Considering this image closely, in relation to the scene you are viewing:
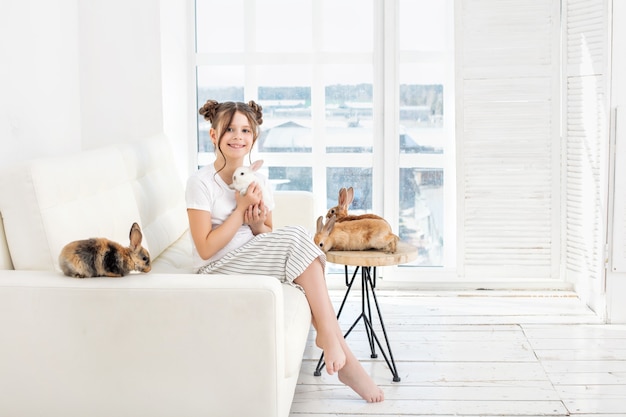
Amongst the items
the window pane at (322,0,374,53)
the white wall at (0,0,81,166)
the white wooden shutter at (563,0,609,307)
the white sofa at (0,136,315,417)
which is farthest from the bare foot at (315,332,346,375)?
the window pane at (322,0,374,53)

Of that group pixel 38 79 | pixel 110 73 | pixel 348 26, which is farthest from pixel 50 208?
pixel 348 26

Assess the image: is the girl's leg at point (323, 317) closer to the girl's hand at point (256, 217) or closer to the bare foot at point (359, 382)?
the bare foot at point (359, 382)

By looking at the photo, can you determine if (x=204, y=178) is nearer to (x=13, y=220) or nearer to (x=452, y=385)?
(x=13, y=220)

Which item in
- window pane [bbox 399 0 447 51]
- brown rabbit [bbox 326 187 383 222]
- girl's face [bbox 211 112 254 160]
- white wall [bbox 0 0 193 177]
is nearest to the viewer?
girl's face [bbox 211 112 254 160]

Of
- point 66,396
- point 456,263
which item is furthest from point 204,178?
point 456,263

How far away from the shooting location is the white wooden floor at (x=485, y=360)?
261 cm

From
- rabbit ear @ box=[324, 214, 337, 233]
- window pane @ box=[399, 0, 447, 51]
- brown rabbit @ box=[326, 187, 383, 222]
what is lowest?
rabbit ear @ box=[324, 214, 337, 233]

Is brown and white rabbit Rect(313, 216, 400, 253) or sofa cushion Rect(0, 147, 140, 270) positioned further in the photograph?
brown and white rabbit Rect(313, 216, 400, 253)

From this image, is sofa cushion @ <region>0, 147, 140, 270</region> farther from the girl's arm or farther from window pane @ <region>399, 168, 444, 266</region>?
window pane @ <region>399, 168, 444, 266</region>

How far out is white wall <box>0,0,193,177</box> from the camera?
3.26m

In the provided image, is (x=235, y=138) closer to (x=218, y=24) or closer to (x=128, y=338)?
(x=128, y=338)

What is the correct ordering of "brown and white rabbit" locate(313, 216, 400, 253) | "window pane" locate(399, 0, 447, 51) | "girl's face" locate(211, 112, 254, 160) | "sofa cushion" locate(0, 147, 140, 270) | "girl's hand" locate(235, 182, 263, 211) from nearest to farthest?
"sofa cushion" locate(0, 147, 140, 270)
"girl's hand" locate(235, 182, 263, 211)
"girl's face" locate(211, 112, 254, 160)
"brown and white rabbit" locate(313, 216, 400, 253)
"window pane" locate(399, 0, 447, 51)

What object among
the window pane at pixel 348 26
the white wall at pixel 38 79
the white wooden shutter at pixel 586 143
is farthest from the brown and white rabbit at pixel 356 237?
the window pane at pixel 348 26

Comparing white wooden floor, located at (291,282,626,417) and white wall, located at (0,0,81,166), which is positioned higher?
white wall, located at (0,0,81,166)
